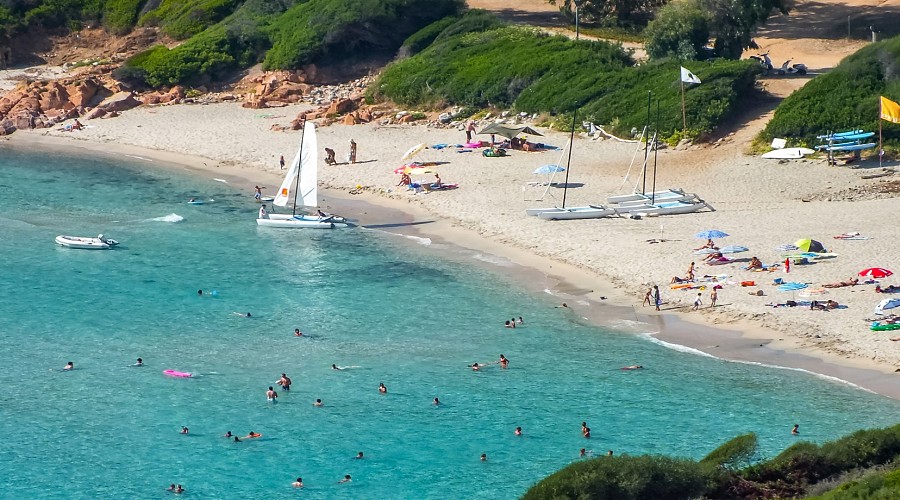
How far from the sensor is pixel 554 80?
237 feet

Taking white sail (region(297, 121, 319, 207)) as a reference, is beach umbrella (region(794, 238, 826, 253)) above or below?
below

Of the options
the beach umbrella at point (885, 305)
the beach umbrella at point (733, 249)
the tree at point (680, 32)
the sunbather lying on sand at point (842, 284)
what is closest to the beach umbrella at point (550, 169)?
the beach umbrella at point (733, 249)

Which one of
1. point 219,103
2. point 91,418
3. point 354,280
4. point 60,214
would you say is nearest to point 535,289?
point 354,280

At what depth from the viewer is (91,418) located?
38.2m

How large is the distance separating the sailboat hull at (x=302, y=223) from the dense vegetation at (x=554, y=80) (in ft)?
56.0

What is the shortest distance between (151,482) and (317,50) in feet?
171

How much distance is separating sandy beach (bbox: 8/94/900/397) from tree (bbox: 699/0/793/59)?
10041 mm

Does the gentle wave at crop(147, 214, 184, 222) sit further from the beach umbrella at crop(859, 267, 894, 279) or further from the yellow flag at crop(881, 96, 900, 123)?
the yellow flag at crop(881, 96, 900, 123)

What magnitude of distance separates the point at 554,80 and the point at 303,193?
63.0ft

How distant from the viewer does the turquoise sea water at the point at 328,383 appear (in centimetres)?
3509

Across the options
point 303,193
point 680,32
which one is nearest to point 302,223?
point 303,193

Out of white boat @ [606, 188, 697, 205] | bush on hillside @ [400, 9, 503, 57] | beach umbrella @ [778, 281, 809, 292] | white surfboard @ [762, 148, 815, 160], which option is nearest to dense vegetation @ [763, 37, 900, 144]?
white surfboard @ [762, 148, 815, 160]

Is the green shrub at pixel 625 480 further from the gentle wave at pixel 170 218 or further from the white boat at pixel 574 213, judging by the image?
the gentle wave at pixel 170 218

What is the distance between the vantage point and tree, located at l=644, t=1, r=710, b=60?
2793 inches
